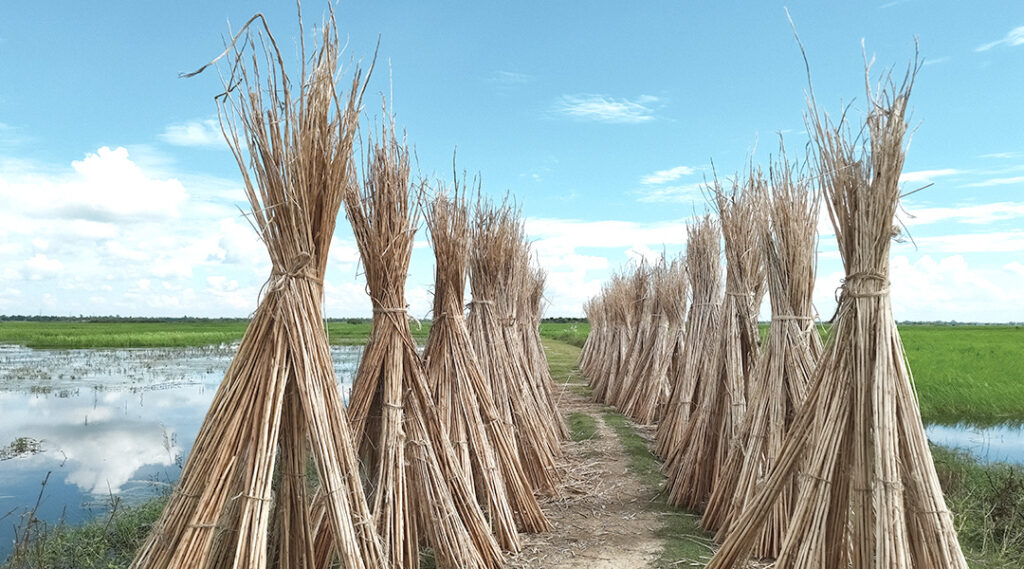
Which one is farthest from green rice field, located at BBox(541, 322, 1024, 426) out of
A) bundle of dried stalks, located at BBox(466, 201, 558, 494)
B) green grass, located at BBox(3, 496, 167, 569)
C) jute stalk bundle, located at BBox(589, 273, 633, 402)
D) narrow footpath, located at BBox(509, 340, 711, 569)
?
green grass, located at BBox(3, 496, 167, 569)

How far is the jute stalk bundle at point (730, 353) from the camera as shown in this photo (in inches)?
237

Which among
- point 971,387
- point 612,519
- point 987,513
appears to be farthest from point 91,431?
point 971,387

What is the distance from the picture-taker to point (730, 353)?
618cm

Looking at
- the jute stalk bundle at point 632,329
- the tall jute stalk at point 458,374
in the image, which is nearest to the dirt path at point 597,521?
the tall jute stalk at point 458,374

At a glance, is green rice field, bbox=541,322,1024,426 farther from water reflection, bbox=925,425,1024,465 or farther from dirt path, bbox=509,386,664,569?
dirt path, bbox=509,386,664,569

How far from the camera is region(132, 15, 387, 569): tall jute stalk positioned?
2.63 m

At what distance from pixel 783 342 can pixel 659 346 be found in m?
7.39

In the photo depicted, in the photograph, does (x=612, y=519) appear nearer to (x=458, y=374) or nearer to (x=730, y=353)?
(x=730, y=353)

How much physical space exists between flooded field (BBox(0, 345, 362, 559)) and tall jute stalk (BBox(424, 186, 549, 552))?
1.07 m

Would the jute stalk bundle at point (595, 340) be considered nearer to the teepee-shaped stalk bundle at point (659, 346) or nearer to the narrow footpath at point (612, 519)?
the teepee-shaped stalk bundle at point (659, 346)

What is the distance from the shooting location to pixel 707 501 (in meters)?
6.26

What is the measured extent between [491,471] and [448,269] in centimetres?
156

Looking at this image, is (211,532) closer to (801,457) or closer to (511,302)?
(801,457)

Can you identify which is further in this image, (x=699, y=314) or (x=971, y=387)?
(x=971, y=387)
